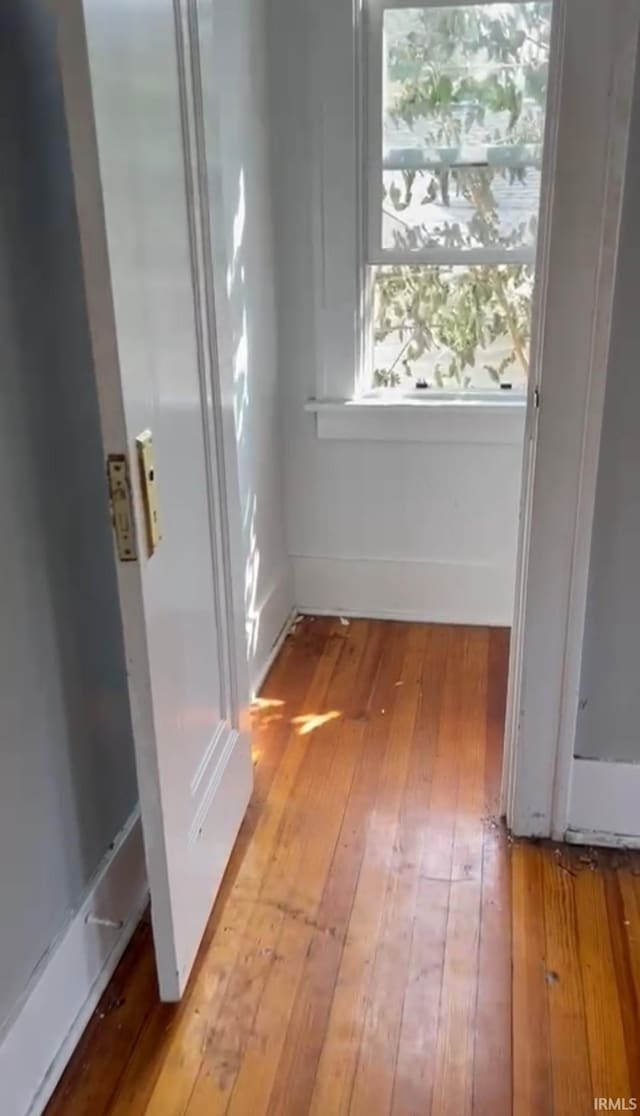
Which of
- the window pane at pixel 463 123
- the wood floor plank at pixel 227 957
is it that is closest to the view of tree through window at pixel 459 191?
the window pane at pixel 463 123

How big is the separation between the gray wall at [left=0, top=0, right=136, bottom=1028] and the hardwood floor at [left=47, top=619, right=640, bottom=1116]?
281mm

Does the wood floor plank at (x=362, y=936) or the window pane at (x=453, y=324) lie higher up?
the window pane at (x=453, y=324)

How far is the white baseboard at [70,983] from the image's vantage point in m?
1.40

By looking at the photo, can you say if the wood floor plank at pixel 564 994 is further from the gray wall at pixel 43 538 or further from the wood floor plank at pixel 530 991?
the gray wall at pixel 43 538

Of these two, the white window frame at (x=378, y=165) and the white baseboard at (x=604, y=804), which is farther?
the white window frame at (x=378, y=165)

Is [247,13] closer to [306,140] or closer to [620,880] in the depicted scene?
[306,140]

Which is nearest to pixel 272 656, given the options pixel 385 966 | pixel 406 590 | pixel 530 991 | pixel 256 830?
pixel 406 590

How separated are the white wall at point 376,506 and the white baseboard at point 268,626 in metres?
0.09

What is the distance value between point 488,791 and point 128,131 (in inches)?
61.4

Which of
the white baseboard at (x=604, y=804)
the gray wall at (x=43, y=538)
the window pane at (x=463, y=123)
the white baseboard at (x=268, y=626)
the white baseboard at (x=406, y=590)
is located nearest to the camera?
the gray wall at (x=43, y=538)

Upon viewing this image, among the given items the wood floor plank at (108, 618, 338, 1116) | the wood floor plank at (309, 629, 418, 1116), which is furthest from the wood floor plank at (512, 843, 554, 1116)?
the wood floor plank at (108, 618, 338, 1116)

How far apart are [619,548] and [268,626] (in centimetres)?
123

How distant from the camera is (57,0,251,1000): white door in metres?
1.20

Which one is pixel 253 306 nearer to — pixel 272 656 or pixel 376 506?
pixel 376 506
